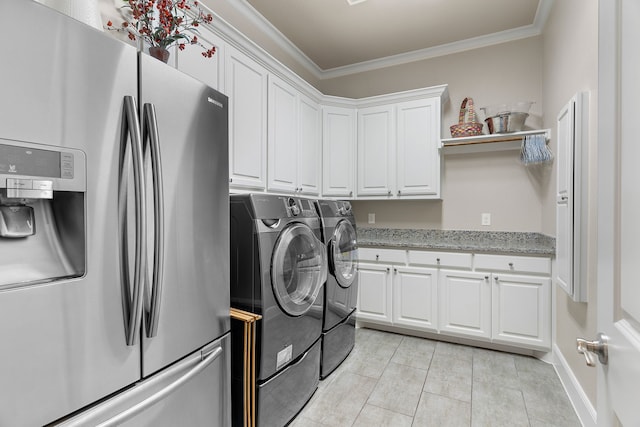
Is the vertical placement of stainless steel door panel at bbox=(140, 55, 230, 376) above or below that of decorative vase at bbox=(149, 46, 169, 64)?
below

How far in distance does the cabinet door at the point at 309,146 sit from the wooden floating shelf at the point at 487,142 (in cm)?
124

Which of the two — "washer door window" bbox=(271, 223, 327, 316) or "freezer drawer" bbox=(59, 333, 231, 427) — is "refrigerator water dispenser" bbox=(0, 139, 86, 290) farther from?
"washer door window" bbox=(271, 223, 327, 316)

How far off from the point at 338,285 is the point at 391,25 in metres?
2.38

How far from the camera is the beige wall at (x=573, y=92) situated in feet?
5.59

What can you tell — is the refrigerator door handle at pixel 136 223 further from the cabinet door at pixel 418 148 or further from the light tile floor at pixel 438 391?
the cabinet door at pixel 418 148

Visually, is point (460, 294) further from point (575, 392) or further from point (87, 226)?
point (87, 226)

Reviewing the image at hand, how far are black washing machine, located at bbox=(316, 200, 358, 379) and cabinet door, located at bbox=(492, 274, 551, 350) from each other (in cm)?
123

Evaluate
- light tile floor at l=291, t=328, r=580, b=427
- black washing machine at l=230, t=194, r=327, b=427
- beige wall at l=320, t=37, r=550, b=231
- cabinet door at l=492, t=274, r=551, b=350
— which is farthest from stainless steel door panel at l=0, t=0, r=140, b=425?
beige wall at l=320, t=37, r=550, b=231

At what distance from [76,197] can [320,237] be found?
5.07ft

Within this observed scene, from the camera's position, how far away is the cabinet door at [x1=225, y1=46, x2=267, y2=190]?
6.83 feet

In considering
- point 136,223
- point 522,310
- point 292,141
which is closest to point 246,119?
point 292,141

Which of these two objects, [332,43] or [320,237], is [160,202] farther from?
[332,43]

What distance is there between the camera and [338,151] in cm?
340

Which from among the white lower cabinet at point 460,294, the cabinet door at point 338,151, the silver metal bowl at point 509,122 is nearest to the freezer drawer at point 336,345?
the white lower cabinet at point 460,294
